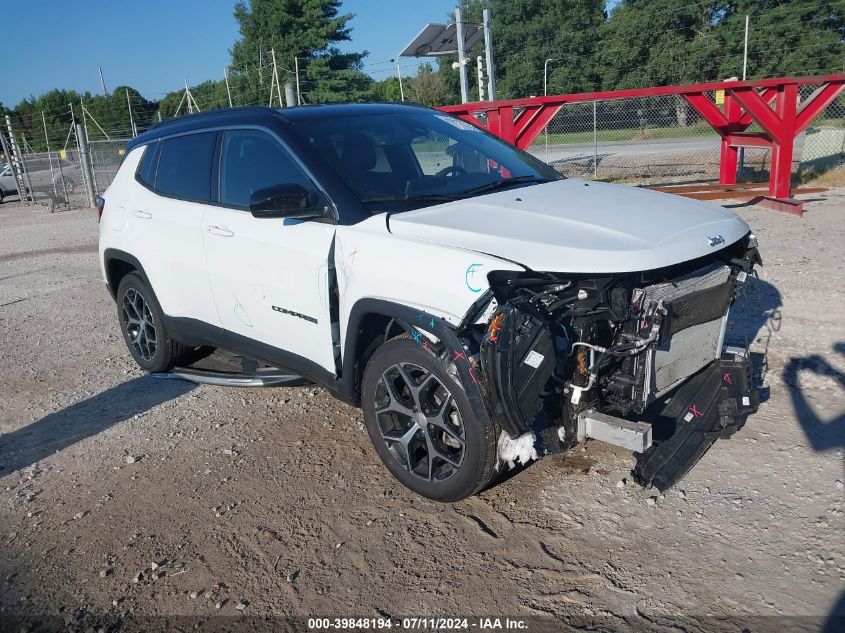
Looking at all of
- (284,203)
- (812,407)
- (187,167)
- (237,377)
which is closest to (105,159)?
(187,167)

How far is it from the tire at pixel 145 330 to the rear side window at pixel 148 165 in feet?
2.45

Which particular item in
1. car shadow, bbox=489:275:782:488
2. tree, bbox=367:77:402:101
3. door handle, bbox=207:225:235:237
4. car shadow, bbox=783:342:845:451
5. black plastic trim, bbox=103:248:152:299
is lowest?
car shadow, bbox=783:342:845:451

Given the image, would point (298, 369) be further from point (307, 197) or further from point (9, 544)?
point (9, 544)

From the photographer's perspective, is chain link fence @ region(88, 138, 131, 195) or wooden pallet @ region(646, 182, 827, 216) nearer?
wooden pallet @ region(646, 182, 827, 216)

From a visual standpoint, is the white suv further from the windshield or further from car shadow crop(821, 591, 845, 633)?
Answer: car shadow crop(821, 591, 845, 633)

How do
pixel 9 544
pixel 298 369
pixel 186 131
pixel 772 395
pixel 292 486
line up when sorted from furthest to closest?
pixel 186 131 < pixel 772 395 < pixel 298 369 < pixel 292 486 < pixel 9 544

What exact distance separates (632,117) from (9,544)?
2738 centimetres

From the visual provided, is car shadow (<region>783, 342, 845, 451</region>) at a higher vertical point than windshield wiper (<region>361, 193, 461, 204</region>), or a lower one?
lower

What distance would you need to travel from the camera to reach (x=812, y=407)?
4473 millimetres

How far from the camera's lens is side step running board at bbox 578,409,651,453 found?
3.45 metres

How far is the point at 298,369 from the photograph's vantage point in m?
4.41

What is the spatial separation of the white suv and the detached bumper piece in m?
0.01

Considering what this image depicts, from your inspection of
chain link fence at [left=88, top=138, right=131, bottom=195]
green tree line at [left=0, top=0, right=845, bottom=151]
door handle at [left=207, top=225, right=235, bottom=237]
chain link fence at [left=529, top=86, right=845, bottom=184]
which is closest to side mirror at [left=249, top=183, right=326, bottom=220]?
door handle at [left=207, top=225, right=235, bottom=237]

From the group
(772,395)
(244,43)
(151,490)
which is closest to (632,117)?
(772,395)
